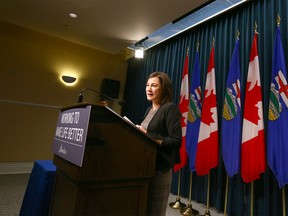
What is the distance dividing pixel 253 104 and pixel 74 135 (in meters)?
1.86

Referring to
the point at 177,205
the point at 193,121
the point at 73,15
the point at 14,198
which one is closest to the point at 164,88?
the point at 193,121

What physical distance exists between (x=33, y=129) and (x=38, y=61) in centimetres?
141

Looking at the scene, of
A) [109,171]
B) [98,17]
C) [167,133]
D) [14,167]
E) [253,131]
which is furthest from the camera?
[14,167]

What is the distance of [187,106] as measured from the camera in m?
2.88

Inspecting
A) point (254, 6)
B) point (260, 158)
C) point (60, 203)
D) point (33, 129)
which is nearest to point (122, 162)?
point (60, 203)

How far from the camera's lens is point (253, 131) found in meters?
2.01

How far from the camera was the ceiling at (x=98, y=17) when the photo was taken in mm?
2854

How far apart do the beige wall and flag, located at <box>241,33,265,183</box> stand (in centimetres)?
361

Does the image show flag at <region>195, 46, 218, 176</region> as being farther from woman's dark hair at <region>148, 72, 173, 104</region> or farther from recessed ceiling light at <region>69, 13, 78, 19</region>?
recessed ceiling light at <region>69, 13, 78, 19</region>

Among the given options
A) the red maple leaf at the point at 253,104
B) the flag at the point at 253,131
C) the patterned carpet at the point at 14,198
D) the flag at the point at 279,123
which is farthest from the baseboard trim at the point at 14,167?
the flag at the point at 279,123

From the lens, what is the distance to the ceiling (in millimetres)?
2854

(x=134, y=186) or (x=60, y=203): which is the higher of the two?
(x=134, y=186)

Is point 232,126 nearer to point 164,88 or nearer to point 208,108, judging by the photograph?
point 208,108

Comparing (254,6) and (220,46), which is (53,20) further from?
(254,6)
